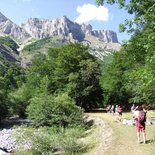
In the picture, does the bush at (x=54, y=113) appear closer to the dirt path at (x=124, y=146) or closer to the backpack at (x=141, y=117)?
the dirt path at (x=124, y=146)

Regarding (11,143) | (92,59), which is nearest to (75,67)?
(92,59)

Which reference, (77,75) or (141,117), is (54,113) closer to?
(77,75)

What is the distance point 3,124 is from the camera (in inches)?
2103

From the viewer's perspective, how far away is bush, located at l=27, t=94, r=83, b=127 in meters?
37.9

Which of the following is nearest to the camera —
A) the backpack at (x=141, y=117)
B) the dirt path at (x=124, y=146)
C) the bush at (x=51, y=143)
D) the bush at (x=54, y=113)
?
the dirt path at (x=124, y=146)

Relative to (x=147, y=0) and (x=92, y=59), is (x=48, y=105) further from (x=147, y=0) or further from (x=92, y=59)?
(x=147, y=0)

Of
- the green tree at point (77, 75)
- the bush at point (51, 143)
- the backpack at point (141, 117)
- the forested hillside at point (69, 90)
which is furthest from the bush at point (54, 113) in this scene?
the backpack at point (141, 117)

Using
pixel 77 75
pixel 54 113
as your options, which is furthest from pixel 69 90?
pixel 54 113

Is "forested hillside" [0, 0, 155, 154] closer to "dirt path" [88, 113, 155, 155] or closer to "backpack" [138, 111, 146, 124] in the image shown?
"dirt path" [88, 113, 155, 155]

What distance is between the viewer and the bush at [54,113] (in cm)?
3788

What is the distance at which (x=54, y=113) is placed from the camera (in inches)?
1511

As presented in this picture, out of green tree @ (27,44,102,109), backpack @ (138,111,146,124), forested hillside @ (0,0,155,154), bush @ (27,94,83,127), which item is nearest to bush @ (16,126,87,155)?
forested hillside @ (0,0,155,154)

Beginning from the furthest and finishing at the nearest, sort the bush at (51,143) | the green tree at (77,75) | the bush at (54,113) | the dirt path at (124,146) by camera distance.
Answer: the green tree at (77,75)
the bush at (54,113)
the bush at (51,143)
the dirt path at (124,146)

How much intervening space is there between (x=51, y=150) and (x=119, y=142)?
5076 millimetres
